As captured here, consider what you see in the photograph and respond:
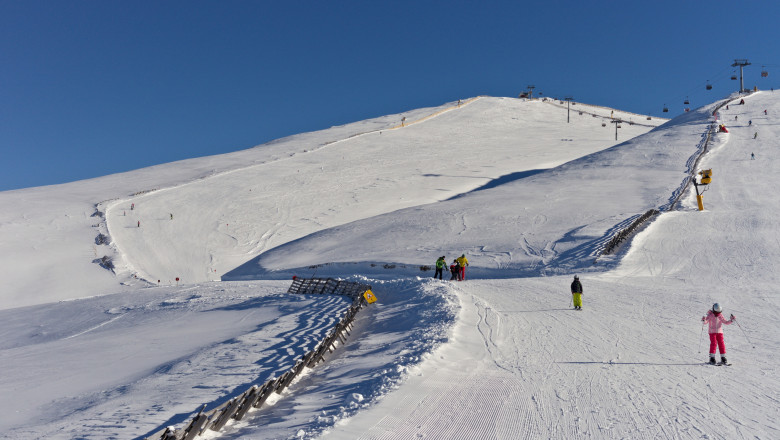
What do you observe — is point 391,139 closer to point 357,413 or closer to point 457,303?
point 457,303

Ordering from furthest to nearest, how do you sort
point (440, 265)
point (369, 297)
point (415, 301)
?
point (440, 265)
point (369, 297)
point (415, 301)

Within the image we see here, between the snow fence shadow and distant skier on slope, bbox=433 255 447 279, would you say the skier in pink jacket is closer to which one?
A: the snow fence shadow

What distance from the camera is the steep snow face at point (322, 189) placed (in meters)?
40.2

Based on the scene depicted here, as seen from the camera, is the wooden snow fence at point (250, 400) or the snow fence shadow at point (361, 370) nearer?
the wooden snow fence at point (250, 400)

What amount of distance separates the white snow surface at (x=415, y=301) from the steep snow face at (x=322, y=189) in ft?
1.17

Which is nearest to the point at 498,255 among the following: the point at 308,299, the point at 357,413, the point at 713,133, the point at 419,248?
the point at 419,248

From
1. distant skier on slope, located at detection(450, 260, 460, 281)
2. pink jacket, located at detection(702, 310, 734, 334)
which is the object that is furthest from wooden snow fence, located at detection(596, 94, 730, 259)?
pink jacket, located at detection(702, 310, 734, 334)

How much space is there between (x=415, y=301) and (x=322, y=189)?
38.7 metres

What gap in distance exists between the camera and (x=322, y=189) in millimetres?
56250

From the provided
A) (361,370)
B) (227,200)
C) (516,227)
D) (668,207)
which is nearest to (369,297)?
(361,370)

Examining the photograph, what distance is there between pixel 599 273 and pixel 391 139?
62.5 m

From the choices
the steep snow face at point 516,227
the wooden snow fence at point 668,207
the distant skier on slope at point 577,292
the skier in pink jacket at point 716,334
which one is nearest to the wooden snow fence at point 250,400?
the distant skier on slope at point 577,292

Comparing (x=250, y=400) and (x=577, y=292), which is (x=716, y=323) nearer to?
(x=577, y=292)

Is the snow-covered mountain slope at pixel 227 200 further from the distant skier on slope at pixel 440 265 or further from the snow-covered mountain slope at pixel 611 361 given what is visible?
the snow-covered mountain slope at pixel 611 361
